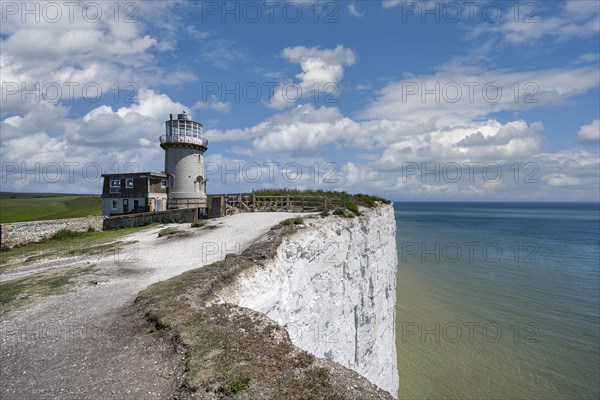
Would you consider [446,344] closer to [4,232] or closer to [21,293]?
[21,293]

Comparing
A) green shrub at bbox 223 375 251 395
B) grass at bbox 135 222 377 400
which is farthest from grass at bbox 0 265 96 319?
green shrub at bbox 223 375 251 395

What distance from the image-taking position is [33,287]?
12.8m

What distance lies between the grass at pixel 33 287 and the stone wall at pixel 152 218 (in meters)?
13.9

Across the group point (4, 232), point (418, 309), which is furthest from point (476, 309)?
point (4, 232)

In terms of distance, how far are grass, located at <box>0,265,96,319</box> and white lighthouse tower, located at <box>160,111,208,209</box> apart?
23.1 m

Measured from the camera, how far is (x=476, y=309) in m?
37.5

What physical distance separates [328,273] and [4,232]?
26.2 m

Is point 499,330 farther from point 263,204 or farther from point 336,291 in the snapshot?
point 263,204

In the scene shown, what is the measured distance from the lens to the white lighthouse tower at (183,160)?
3691 cm

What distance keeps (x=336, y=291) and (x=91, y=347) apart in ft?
41.2

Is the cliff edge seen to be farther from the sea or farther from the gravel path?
the sea

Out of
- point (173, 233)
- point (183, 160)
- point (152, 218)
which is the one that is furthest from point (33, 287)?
point (183, 160)

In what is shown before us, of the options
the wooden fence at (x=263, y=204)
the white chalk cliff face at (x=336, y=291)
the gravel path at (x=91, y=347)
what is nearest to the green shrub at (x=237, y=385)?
the gravel path at (x=91, y=347)

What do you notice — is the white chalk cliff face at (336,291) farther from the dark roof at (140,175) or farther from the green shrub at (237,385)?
the dark roof at (140,175)
